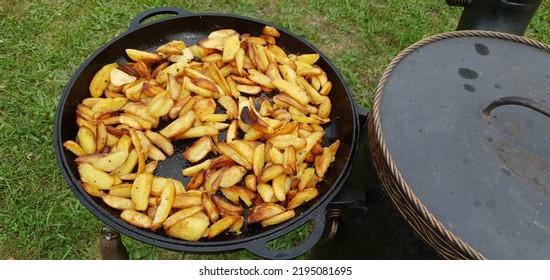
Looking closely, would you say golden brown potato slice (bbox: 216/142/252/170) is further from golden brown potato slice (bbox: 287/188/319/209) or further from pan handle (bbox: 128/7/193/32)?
pan handle (bbox: 128/7/193/32)

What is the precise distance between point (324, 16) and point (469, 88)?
2648 mm

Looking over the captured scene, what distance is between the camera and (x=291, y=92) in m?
2.17

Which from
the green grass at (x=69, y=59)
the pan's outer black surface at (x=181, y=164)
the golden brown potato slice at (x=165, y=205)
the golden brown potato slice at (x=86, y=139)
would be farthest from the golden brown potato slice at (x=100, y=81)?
the green grass at (x=69, y=59)

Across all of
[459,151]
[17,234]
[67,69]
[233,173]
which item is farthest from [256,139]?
[67,69]

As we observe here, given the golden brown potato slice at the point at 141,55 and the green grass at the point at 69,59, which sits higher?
the golden brown potato slice at the point at 141,55

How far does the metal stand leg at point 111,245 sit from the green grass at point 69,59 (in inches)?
27.4

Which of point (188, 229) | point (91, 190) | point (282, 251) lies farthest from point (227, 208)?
point (91, 190)

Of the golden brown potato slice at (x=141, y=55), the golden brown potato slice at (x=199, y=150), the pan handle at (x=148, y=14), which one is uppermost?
the pan handle at (x=148, y=14)

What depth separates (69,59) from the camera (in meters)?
3.57

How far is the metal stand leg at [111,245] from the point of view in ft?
6.62

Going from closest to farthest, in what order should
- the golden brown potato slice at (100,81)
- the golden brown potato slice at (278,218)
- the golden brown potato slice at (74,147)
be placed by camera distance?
the golden brown potato slice at (278,218) < the golden brown potato slice at (74,147) < the golden brown potato slice at (100,81)

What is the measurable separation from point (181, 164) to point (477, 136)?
122 centimetres

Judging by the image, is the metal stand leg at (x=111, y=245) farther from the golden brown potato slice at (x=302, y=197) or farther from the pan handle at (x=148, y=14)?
the pan handle at (x=148, y=14)

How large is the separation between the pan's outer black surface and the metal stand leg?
260mm
